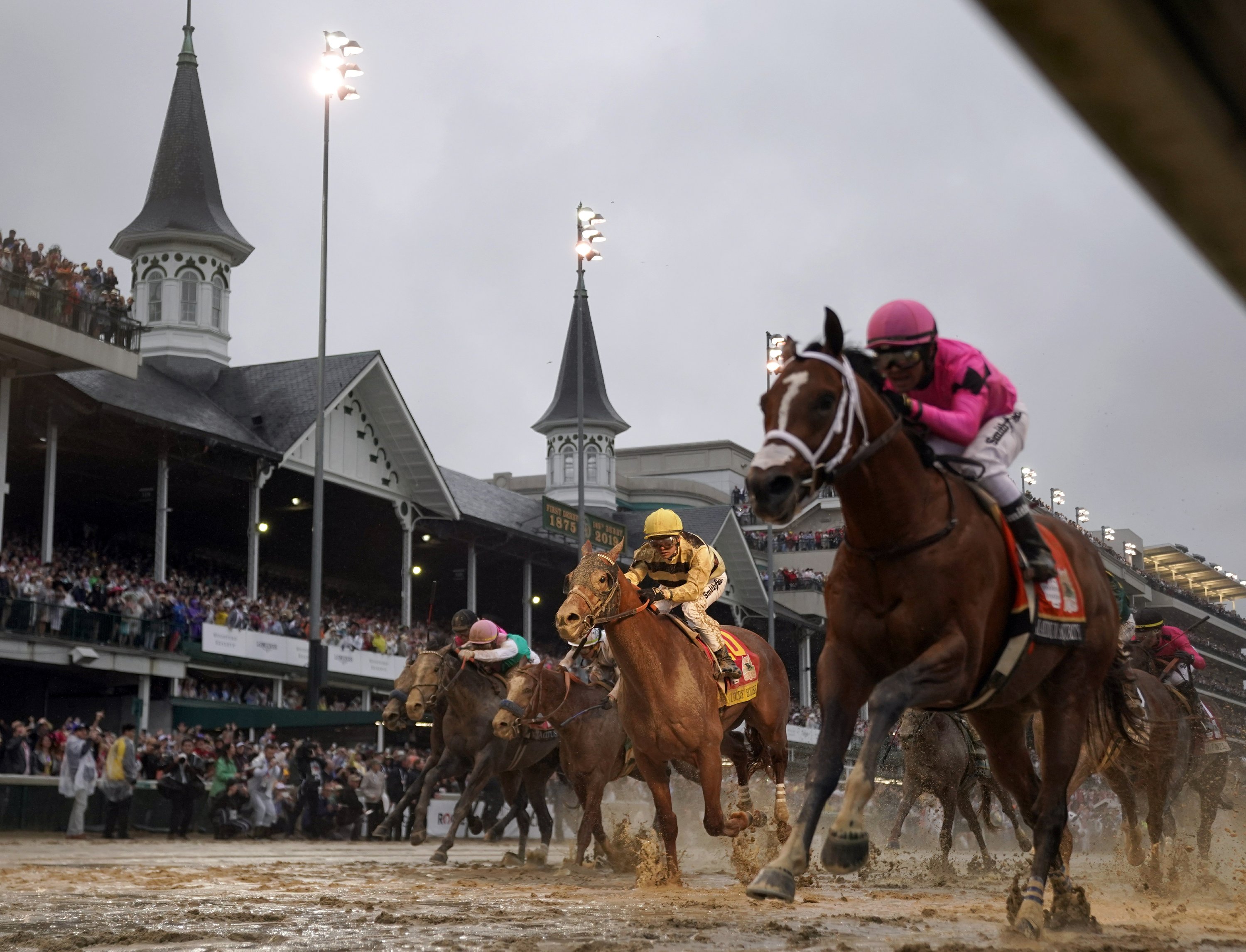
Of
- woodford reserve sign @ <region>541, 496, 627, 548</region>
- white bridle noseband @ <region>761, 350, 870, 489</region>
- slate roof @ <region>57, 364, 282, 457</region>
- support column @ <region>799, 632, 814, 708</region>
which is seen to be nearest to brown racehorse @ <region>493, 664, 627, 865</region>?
white bridle noseband @ <region>761, 350, 870, 489</region>

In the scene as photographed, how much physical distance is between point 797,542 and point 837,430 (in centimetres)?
5858

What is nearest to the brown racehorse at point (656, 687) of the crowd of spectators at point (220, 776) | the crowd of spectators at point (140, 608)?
the crowd of spectators at point (220, 776)

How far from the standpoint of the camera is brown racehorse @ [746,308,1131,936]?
5305 mm

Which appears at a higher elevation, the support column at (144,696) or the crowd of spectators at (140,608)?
the crowd of spectators at (140,608)

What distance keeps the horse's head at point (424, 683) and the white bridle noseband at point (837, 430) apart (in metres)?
10.4

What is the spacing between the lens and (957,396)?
654 centimetres

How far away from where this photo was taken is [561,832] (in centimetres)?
2158

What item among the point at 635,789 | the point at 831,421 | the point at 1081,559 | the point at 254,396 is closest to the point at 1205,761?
the point at 1081,559

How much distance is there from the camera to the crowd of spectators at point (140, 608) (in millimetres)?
24453

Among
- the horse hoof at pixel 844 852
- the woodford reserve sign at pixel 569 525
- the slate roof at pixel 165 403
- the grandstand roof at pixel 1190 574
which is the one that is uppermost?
the grandstand roof at pixel 1190 574

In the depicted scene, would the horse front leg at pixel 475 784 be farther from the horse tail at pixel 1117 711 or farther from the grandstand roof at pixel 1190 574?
the grandstand roof at pixel 1190 574

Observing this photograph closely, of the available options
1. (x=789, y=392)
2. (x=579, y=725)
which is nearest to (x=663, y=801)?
(x=579, y=725)

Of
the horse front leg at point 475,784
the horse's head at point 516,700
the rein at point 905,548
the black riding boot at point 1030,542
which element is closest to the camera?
the rein at point 905,548

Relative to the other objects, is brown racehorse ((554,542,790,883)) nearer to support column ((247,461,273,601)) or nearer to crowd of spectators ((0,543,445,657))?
crowd of spectators ((0,543,445,657))
